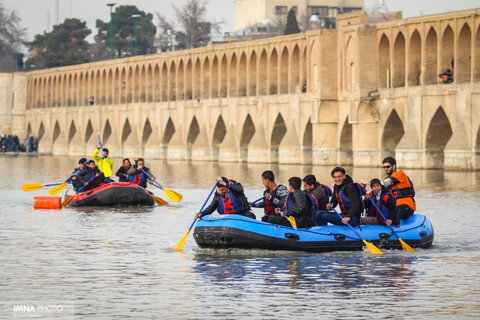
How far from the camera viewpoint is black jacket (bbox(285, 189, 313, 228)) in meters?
17.5

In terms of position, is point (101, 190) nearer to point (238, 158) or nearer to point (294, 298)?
point (294, 298)

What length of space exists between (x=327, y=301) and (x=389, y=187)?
17.9ft

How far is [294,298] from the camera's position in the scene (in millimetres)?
13828

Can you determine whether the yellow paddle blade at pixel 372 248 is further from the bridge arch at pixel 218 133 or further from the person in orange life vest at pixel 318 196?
the bridge arch at pixel 218 133

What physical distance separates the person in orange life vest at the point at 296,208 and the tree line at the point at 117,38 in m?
98.1

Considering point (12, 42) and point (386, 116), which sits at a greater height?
point (12, 42)

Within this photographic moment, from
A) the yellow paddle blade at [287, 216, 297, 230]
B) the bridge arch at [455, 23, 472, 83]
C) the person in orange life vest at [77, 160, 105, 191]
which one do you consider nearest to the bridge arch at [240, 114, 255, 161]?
the bridge arch at [455, 23, 472, 83]

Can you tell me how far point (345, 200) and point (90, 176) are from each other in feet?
39.9

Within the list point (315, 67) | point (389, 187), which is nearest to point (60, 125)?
point (315, 67)

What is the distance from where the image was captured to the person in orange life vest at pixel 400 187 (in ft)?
61.2

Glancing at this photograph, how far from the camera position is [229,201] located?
727 inches

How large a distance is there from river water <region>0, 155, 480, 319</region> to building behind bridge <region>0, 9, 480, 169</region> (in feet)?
90.8

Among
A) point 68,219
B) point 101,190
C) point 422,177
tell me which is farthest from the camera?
point 422,177

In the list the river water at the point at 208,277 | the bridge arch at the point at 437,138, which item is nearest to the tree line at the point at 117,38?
the bridge arch at the point at 437,138
